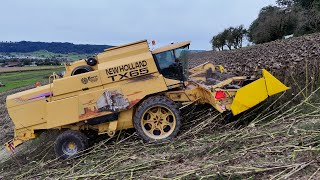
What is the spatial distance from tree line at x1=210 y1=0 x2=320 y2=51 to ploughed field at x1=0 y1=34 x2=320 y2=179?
2623cm

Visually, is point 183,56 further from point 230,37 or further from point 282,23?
point 230,37

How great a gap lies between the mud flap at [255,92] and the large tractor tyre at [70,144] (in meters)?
3.22

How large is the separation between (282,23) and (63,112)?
126ft

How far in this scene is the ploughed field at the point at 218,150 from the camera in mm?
5039

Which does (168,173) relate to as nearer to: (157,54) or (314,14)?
(157,54)

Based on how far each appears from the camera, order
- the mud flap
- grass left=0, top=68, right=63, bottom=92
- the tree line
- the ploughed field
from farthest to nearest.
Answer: grass left=0, top=68, right=63, bottom=92 < the tree line < the mud flap < the ploughed field

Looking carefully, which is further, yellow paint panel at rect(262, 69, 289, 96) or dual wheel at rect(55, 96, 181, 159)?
dual wheel at rect(55, 96, 181, 159)

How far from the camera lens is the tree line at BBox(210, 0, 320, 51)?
114 feet

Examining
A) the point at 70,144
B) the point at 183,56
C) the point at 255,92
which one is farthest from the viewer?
the point at 183,56

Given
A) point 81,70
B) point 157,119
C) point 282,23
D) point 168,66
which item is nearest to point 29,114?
point 81,70

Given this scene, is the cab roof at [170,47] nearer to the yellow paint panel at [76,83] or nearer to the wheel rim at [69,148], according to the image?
the yellow paint panel at [76,83]

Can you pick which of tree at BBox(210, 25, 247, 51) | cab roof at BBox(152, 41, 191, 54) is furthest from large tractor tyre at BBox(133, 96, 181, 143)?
tree at BBox(210, 25, 247, 51)

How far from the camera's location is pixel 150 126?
8594mm

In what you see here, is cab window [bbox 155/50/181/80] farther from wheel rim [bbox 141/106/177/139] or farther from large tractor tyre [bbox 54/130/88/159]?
large tractor tyre [bbox 54/130/88/159]
